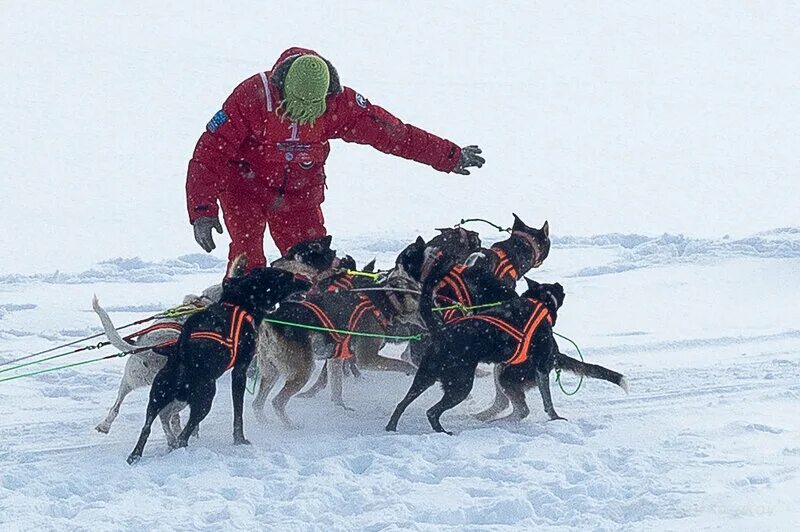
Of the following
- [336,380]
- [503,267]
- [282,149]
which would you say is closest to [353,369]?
[336,380]

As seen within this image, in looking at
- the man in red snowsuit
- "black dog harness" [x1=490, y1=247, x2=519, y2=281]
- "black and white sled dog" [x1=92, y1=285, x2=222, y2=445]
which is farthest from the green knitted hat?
"black dog harness" [x1=490, y1=247, x2=519, y2=281]

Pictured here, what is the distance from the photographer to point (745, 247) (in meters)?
8.30

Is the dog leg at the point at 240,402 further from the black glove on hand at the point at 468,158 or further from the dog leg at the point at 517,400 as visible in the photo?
the black glove on hand at the point at 468,158

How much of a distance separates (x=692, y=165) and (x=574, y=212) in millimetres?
2752

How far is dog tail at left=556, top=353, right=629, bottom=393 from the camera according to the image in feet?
15.6

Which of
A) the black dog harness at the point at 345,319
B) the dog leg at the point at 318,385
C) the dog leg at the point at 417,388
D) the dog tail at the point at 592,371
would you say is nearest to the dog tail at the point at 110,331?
the black dog harness at the point at 345,319

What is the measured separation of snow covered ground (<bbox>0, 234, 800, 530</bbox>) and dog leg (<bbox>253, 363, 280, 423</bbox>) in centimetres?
9

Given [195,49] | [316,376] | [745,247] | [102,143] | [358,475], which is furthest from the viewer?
[195,49]

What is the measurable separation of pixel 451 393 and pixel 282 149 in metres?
1.51

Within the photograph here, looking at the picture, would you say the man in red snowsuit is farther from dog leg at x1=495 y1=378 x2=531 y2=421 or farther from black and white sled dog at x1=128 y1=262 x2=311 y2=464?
dog leg at x1=495 y1=378 x2=531 y2=421

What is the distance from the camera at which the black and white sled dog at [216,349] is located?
4.01 m

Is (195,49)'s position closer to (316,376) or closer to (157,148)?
(157,148)

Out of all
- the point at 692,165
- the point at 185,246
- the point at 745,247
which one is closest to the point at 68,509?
the point at 185,246

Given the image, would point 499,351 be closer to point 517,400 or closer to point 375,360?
point 517,400
